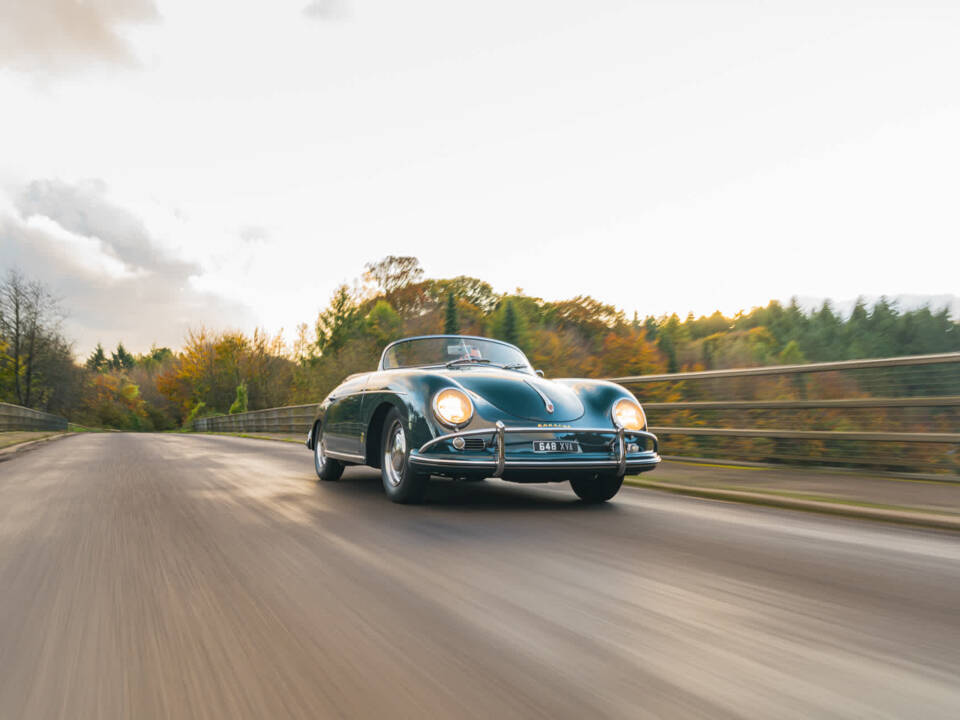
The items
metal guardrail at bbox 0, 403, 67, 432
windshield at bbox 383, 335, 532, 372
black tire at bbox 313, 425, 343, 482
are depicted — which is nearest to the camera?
windshield at bbox 383, 335, 532, 372

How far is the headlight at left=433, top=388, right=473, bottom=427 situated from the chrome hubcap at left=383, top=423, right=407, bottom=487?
0.57 meters

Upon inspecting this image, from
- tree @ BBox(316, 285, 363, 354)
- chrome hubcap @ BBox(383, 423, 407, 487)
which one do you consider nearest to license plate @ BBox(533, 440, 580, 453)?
chrome hubcap @ BBox(383, 423, 407, 487)

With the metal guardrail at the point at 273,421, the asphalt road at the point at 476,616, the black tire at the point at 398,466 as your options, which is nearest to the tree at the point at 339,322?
the metal guardrail at the point at 273,421

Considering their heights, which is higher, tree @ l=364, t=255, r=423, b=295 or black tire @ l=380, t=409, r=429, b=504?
tree @ l=364, t=255, r=423, b=295

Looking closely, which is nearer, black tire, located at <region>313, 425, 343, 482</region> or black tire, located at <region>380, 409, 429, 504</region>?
black tire, located at <region>380, 409, 429, 504</region>

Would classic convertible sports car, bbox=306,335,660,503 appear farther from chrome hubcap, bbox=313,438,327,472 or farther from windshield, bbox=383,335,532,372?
chrome hubcap, bbox=313,438,327,472

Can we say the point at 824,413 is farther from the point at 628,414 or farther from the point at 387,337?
the point at 387,337

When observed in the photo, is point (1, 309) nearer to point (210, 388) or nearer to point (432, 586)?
point (210, 388)

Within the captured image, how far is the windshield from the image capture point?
283 inches

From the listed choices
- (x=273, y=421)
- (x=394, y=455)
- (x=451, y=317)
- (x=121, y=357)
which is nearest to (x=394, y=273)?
(x=451, y=317)

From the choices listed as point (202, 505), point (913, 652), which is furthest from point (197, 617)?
point (202, 505)

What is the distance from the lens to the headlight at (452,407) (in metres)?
5.51

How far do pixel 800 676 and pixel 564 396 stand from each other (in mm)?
3900

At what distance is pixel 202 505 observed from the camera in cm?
603
